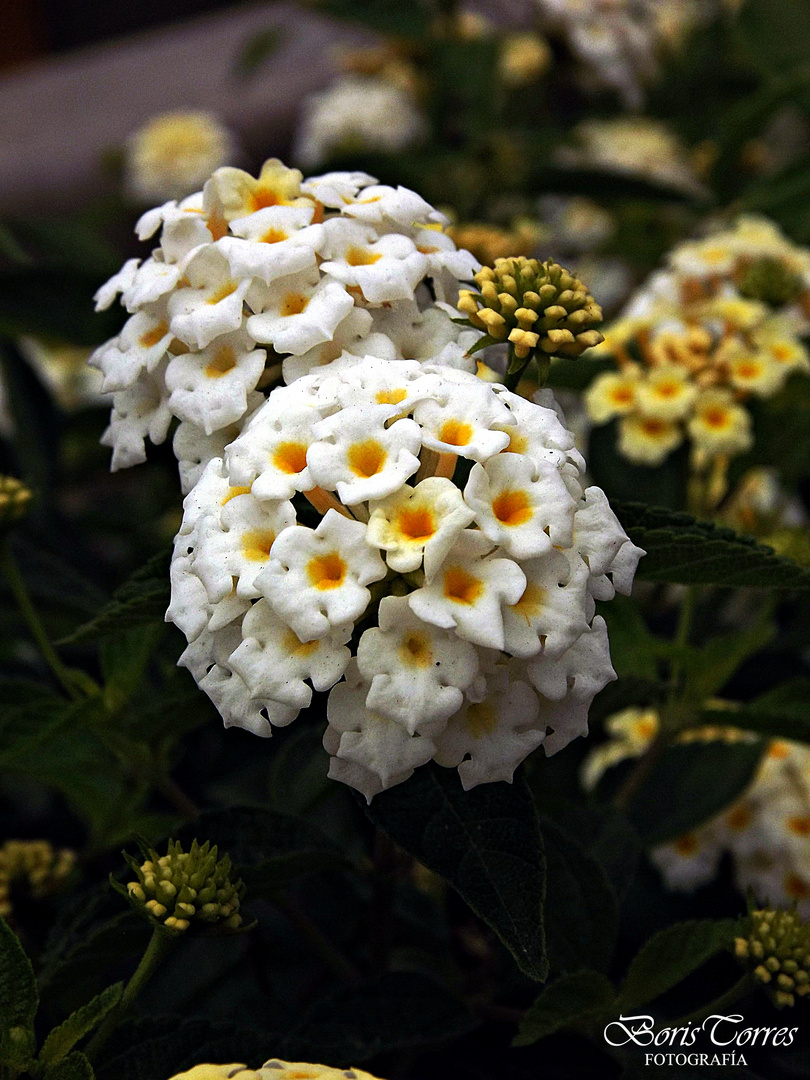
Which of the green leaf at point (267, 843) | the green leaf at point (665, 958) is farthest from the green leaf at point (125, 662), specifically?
the green leaf at point (665, 958)

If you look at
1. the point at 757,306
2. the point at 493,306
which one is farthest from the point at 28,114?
the point at 493,306

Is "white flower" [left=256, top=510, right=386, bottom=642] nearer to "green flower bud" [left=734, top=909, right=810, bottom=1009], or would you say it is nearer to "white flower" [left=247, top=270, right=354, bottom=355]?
"white flower" [left=247, top=270, right=354, bottom=355]

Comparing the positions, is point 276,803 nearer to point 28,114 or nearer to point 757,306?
point 757,306

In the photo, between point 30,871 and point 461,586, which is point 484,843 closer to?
point 461,586

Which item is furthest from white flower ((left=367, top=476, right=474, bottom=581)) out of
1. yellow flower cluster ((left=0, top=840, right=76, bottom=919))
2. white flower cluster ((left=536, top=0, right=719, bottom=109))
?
white flower cluster ((left=536, top=0, right=719, bottom=109))

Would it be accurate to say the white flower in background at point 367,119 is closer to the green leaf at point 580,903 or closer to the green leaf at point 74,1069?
the green leaf at point 580,903
